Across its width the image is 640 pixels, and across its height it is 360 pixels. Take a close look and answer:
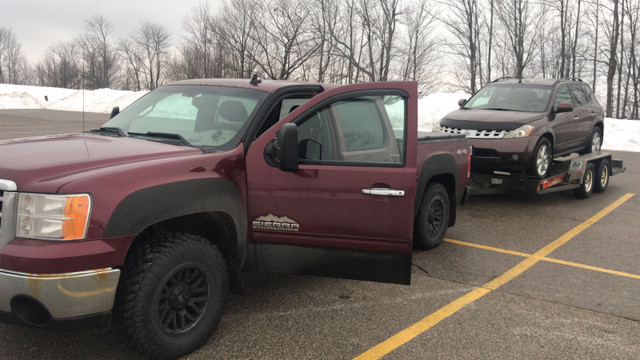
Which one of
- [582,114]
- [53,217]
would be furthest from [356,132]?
[582,114]

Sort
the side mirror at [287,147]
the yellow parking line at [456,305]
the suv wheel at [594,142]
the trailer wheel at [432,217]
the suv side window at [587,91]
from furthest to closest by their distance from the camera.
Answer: the suv side window at [587,91] < the suv wheel at [594,142] < the trailer wheel at [432,217] < the yellow parking line at [456,305] < the side mirror at [287,147]

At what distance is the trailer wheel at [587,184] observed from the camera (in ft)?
30.0

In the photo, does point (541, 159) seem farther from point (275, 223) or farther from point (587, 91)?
point (275, 223)

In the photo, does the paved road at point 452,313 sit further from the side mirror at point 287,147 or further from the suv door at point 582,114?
the suv door at point 582,114

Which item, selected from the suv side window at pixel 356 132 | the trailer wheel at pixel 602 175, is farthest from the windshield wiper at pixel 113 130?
the trailer wheel at pixel 602 175

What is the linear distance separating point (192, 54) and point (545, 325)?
1652 inches

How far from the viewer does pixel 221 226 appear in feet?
11.9

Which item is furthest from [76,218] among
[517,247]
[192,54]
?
[192,54]

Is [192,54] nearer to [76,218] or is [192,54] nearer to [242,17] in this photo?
[242,17]

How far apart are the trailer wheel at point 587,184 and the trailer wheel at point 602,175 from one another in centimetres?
11

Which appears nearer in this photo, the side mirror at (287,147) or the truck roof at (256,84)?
the side mirror at (287,147)

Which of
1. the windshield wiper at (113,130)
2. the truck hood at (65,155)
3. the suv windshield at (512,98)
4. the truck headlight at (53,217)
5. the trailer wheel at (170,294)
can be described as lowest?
the trailer wheel at (170,294)

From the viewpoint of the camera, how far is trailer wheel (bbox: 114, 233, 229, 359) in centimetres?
302

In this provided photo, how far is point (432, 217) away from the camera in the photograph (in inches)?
240
